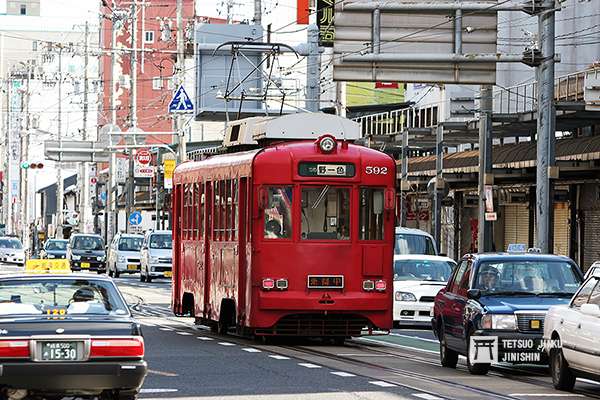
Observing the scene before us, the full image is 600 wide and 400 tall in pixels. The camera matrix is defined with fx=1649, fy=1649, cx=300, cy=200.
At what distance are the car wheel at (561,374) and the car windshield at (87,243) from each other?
179 feet

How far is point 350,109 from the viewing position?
92.4m

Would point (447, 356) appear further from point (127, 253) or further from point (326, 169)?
point (127, 253)

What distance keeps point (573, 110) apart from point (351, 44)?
12.6 m

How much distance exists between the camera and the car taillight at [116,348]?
561 inches

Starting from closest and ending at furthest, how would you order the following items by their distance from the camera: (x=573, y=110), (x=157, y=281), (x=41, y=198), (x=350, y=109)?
(x=573, y=110)
(x=157, y=281)
(x=350, y=109)
(x=41, y=198)

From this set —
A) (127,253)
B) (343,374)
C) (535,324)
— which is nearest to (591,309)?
(535,324)

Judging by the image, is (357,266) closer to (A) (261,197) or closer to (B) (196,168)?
(A) (261,197)

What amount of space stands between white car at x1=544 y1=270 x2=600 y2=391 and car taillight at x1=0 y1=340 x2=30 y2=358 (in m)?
6.06

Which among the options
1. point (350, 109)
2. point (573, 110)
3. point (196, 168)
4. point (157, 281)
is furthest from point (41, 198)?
point (196, 168)

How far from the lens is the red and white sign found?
281 feet

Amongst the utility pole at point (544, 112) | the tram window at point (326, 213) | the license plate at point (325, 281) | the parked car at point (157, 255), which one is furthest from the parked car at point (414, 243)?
the parked car at point (157, 255)

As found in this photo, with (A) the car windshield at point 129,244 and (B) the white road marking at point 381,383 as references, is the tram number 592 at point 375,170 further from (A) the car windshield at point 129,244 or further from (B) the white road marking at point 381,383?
(A) the car windshield at point 129,244

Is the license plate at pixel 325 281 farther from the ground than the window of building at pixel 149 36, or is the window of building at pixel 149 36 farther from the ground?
the window of building at pixel 149 36

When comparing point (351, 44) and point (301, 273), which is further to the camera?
point (351, 44)
